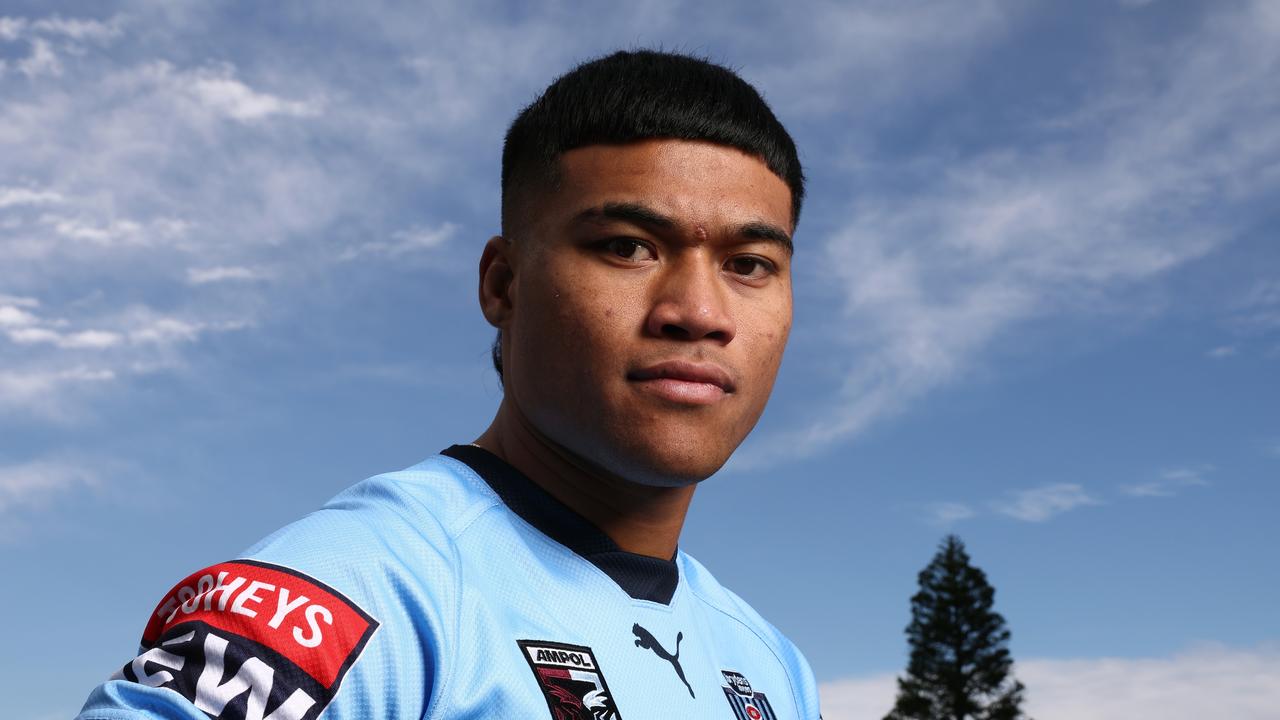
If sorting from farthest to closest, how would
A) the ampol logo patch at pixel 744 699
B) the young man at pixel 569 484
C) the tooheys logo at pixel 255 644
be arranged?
the ampol logo patch at pixel 744 699, the young man at pixel 569 484, the tooheys logo at pixel 255 644

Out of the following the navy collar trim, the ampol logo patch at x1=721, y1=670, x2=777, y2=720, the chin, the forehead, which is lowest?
the ampol logo patch at x1=721, y1=670, x2=777, y2=720

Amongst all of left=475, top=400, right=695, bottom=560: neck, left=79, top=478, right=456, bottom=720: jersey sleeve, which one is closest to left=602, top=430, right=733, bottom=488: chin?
left=475, top=400, right=695, bottom=560: neck

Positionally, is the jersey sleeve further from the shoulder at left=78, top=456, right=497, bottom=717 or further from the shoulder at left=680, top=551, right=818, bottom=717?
the shoulder at left=680, top=551, right=818, bottom=717

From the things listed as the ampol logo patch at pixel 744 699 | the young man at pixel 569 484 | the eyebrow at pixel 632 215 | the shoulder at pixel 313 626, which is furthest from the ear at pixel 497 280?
the ampol logo patch at pixel 744 699

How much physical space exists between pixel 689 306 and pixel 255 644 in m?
1.46

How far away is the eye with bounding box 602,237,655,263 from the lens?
329 centimetres

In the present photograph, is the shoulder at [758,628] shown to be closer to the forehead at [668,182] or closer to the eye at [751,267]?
the eye at [751,267]

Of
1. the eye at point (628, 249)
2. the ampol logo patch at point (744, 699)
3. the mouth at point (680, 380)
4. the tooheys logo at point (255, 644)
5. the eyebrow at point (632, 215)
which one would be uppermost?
the eyebrow at point (632, 215)

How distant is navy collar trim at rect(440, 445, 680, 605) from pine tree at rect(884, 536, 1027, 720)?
41.4 m

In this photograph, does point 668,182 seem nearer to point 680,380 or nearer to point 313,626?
point 680,380

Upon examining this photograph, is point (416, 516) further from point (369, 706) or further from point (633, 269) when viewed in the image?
point (633, 269)

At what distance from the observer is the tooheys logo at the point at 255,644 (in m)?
2.42

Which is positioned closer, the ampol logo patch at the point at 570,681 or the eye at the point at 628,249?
the ampol logo patch at the point at 570,681

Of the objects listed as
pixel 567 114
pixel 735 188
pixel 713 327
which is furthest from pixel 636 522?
pixel 567 114
